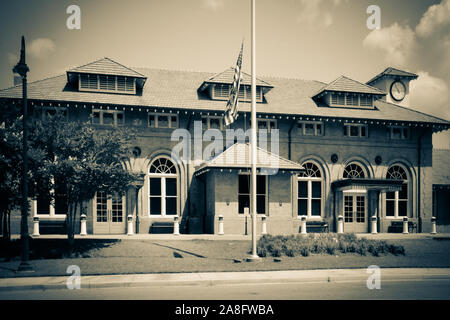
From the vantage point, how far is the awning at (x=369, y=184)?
25672 mm

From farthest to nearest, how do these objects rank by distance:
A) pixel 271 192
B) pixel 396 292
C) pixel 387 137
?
pixel 387 137, pixel 271 192, pixel 396 292

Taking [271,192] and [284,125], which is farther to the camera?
[284,125]

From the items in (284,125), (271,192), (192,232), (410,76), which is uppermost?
(410,76)

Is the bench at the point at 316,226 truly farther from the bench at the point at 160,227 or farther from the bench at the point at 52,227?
the bench at the point at 52,227

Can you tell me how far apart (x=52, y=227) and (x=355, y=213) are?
19595mm

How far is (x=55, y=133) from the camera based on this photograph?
16812 mm

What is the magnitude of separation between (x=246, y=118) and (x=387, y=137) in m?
10.5

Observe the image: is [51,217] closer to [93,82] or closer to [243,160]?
[93,82]

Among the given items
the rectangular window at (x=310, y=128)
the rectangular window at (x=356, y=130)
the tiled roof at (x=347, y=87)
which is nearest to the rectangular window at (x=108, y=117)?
the rectangular window at (x=310, y=128)

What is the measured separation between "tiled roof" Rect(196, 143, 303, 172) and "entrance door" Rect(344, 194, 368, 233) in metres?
6.23

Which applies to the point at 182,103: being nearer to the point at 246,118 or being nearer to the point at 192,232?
the point at 246,118

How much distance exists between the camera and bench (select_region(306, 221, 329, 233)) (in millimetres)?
26406

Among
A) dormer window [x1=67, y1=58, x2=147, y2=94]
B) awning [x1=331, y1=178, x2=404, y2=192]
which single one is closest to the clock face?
awning [x1=331, y1=178, x2=404, y2=192]

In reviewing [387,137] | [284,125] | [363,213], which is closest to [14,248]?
[284,125]
